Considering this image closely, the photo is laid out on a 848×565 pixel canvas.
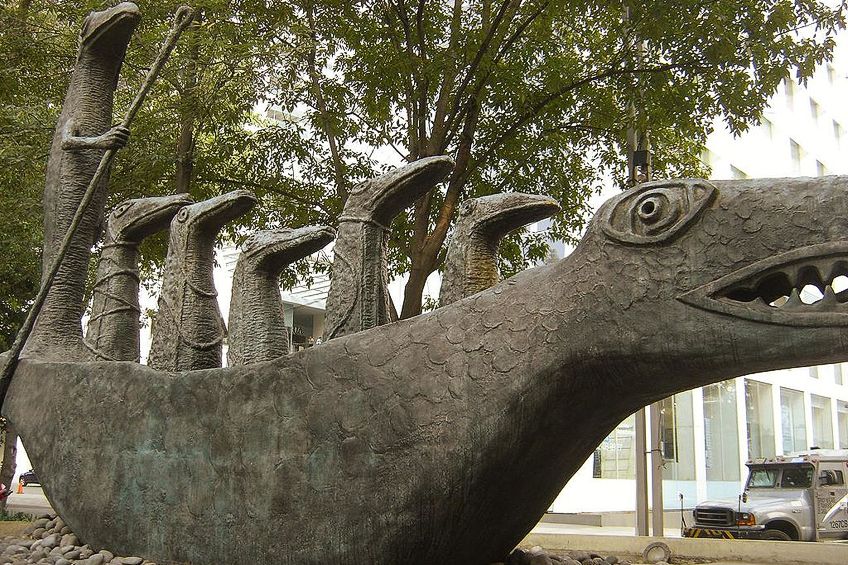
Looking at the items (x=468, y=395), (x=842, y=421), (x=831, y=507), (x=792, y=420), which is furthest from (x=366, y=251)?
(x=842, y=421)

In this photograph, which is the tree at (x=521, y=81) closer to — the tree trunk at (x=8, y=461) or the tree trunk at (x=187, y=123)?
the tree trunk at (x=187, y=123)

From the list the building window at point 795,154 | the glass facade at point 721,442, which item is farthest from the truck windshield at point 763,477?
the building window at point 795,154

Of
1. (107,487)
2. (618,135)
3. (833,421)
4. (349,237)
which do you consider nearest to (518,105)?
(618,135)

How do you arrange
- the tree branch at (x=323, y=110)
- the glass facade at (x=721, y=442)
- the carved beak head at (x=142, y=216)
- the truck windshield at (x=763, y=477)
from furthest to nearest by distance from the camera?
the glass facade at (x=721, y=442)
the truck windshield at (x=763, y=477)
the tree branch at (x=323, y=110)
the carved beak head at (x=142, y=216)

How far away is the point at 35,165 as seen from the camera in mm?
9930

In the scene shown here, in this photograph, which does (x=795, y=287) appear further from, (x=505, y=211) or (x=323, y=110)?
(x=323, y=110)

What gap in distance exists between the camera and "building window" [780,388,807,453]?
714 inches

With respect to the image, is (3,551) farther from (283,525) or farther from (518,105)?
(518,105)

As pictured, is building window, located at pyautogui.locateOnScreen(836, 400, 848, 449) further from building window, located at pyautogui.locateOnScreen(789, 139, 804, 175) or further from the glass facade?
building window, located at pyautogui.locateOnScreen(789, 139, 804, 175)

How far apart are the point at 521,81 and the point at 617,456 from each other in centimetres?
1234

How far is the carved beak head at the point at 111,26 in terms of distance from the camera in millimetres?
4902

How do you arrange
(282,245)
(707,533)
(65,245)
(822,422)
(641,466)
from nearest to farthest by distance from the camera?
(282,245)
(65,245)
(641,466)
(707,533)
(822,422)

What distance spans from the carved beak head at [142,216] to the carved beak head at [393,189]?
1.14 m

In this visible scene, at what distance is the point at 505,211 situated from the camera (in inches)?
147
